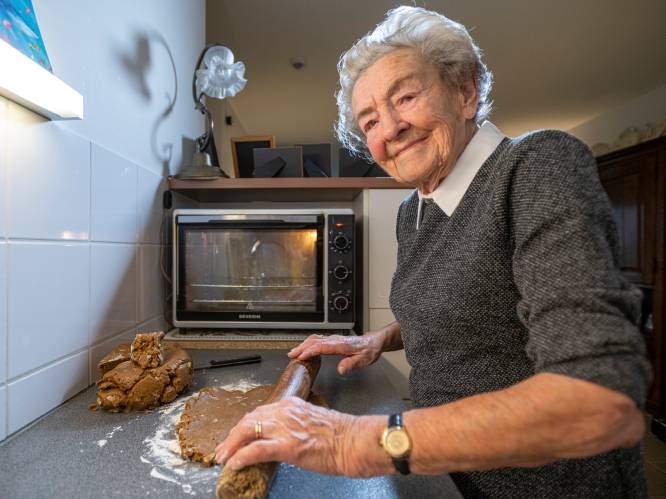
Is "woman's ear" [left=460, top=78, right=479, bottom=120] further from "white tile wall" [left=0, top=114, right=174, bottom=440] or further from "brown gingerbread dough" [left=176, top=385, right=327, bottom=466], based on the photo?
"white tile wall" [left=0, top=114, right=174, bottom=440]

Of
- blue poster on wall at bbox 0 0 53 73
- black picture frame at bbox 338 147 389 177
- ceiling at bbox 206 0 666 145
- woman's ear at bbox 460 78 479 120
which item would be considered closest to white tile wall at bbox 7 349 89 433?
blue poster on wall at bbox 0 0 53 73

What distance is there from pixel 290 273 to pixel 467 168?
0.77m

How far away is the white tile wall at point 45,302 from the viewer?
0.62 m

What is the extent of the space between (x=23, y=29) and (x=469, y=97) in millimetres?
734

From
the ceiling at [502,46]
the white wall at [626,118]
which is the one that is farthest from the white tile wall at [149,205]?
the white wall at [626,118]

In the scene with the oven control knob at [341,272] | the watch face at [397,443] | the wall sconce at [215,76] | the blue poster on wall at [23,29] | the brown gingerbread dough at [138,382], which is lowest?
the brown gingerbread dough at [138,382]

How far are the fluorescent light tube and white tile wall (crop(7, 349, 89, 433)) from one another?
0.46 meters

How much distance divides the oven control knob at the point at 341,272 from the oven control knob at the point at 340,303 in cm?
7

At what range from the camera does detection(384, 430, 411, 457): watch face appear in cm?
38

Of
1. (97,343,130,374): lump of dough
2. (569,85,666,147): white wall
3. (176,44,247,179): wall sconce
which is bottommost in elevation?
(97,343,130,374): lump of dough

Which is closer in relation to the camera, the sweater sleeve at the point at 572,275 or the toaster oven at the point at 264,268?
the sweater sleeve at the point at 572,275

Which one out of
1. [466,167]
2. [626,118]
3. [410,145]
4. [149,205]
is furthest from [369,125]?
[626,118]

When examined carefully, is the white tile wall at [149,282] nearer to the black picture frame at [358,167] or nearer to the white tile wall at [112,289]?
the white tile wall at [112,289]

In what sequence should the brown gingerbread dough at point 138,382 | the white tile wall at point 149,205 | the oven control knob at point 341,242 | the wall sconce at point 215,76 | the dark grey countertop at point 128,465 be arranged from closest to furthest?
the dark grey countertop at point 128,465 → the brown gingerbread dough at point 138,382 → the white tile wall at point 149,205 → the oven control knob at point 341,242 → the wall sconce at point 215,76
